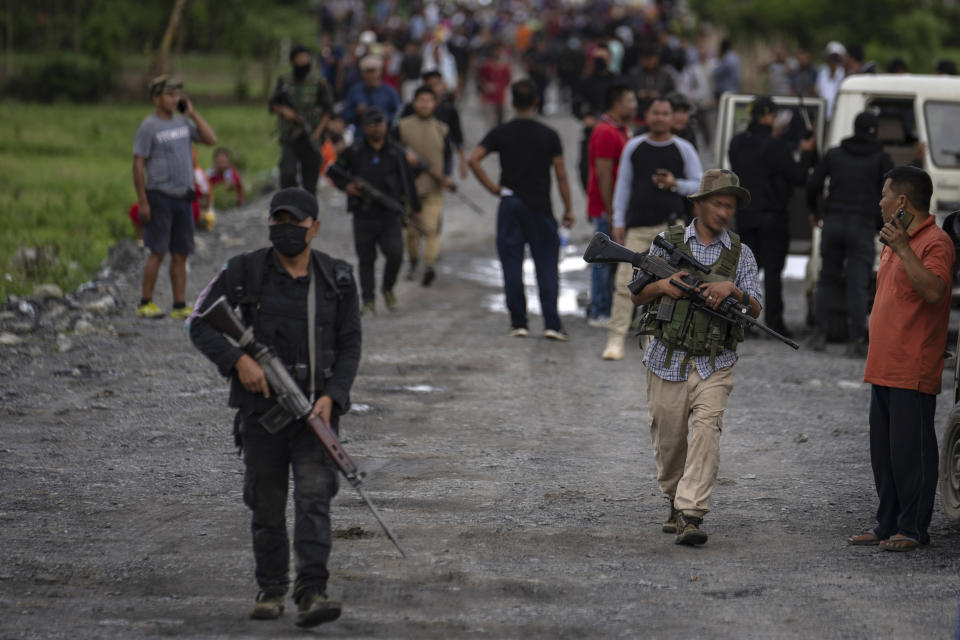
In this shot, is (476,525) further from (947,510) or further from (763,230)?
(763,230)

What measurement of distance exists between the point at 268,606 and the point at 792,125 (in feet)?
32.6

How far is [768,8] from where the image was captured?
33.8 metres

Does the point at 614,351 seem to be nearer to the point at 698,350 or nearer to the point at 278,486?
the point at 698,350

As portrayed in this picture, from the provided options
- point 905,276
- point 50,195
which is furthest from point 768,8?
point 905,276

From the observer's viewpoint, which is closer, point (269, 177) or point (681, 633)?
point (681, 633)

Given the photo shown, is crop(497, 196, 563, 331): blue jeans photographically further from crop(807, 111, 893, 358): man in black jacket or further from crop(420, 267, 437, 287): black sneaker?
crop(420, 267, 437, 287): black sneaker

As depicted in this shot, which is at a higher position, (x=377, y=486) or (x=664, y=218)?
(x=664, y=218)

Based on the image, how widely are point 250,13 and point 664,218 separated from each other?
94.6 ft

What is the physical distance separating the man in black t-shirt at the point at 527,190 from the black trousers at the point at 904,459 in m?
5.51

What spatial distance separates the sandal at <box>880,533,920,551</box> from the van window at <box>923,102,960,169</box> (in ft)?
21.9

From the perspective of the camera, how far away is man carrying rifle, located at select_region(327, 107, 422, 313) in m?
13.5

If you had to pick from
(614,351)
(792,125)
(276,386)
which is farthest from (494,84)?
(276,386)

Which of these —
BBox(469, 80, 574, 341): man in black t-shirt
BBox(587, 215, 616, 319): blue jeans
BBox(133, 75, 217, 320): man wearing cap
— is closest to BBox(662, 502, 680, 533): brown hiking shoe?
BBox(469, 80, 574, 341): man in black t-shirt

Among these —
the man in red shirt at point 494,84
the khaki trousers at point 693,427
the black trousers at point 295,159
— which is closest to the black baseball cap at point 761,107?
the black trousers at point 295,159
